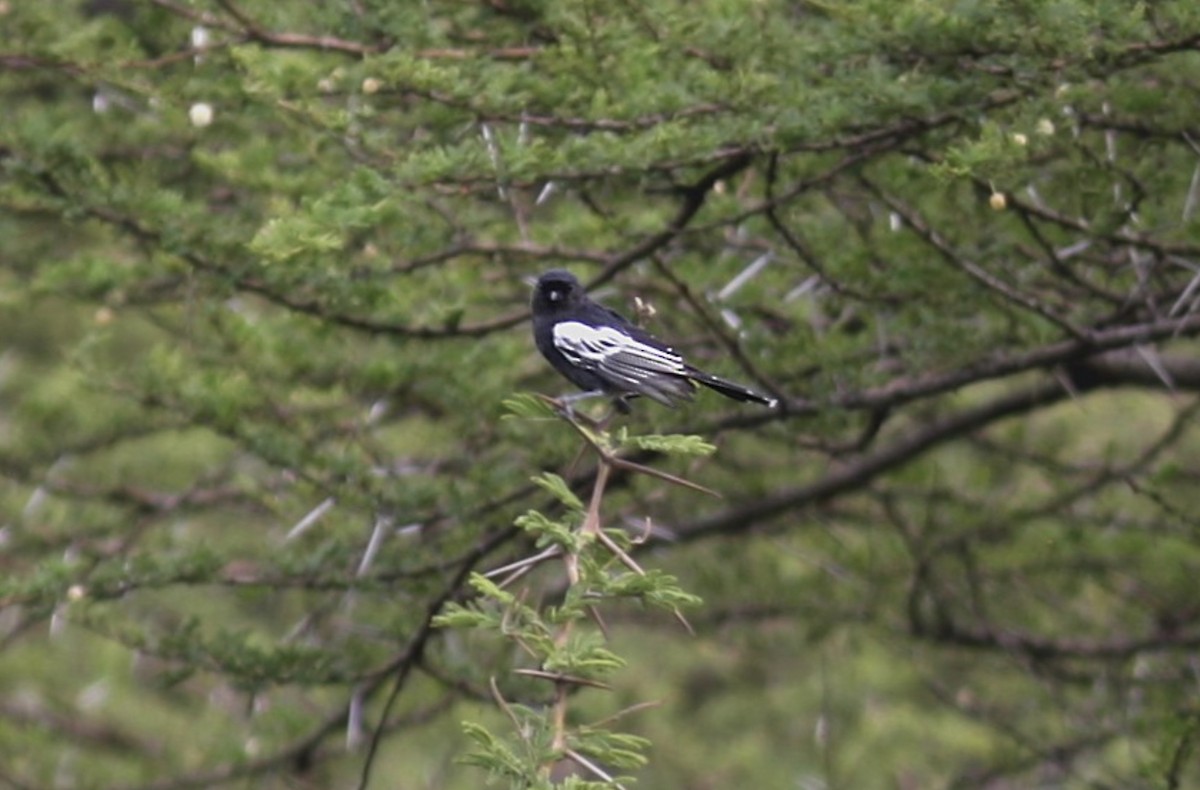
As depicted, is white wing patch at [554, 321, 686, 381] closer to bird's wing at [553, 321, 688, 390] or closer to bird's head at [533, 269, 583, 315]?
bird's wing at [553, 321, 688, 390]

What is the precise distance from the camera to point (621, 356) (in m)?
4.21

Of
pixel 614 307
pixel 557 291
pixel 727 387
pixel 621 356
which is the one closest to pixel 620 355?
pixel 621 356

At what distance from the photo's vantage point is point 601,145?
4863 millimetres

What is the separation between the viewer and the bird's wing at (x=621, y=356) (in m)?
4.20

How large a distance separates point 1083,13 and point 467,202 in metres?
2.01

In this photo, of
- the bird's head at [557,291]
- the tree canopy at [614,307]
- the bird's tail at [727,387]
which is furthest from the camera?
the tree canopy at [614,307]

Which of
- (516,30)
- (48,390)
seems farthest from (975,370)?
(48,390)

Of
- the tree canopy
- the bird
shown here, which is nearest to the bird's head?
the bird

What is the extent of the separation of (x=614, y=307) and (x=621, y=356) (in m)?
2.36

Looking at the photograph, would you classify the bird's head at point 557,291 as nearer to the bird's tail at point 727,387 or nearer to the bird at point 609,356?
the bird at point 609,356

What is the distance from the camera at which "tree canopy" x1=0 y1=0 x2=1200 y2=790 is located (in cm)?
482

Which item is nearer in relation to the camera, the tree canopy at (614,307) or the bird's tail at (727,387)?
the bird's tail at (727,387)

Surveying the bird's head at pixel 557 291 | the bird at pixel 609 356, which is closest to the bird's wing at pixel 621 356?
the bird at pixel 609 356

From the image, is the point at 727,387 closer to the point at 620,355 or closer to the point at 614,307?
the point at 620,355
